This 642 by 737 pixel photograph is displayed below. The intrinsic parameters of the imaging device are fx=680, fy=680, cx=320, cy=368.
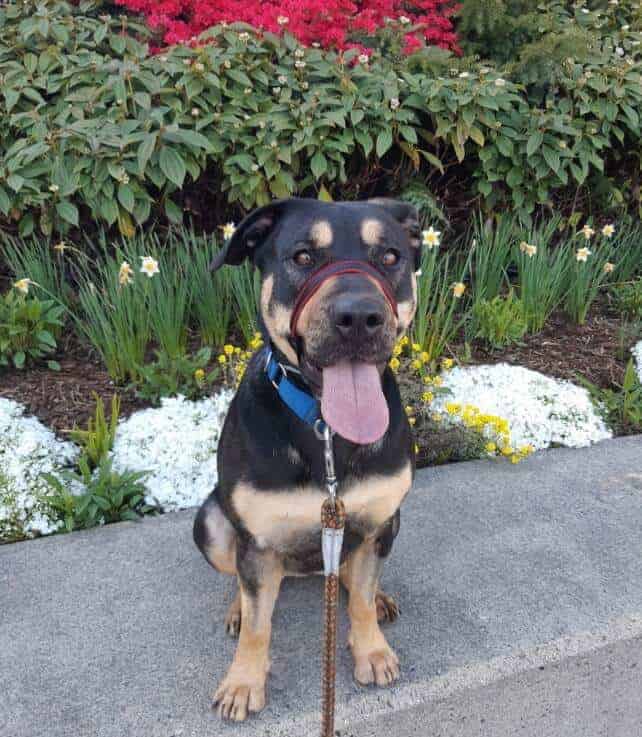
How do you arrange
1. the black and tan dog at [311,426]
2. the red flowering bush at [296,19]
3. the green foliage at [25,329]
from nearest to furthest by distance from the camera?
the black and tan dog at [311,426] → the green foliage at [25,329] → the red flowering bush at [296,19]

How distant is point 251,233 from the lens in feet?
7.18

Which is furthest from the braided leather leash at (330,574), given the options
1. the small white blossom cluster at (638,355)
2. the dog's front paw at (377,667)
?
the small white blossom cluster at (638,355)

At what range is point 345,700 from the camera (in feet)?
6.97

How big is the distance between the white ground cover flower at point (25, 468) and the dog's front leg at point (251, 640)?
1.32 m

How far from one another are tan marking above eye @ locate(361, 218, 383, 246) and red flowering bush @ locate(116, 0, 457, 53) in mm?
3143

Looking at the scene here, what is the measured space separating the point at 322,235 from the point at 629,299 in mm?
3596

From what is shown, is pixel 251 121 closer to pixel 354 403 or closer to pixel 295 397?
pixel 295 397

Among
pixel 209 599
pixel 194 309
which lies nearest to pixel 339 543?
pixel 209 599

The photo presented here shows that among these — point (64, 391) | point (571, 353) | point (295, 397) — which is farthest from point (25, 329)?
point (571, 353)

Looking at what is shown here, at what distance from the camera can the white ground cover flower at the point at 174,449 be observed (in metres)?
3.31

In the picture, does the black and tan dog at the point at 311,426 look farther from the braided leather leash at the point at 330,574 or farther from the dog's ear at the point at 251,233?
the braided leather leash at the point at 330,574

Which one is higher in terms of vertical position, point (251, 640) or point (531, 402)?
point (251, 640)

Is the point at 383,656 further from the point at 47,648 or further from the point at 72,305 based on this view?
the point at 72,305

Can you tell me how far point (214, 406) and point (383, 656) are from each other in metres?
1.81
